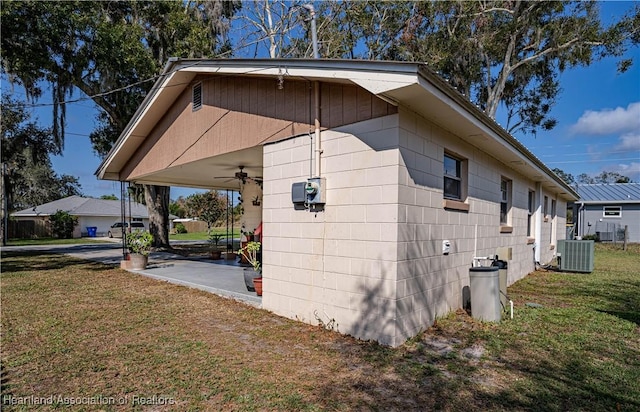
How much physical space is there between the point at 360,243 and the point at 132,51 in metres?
12.4

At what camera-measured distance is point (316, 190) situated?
4.77m

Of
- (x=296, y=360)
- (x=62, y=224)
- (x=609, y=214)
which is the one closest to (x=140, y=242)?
(x=296, y=360)

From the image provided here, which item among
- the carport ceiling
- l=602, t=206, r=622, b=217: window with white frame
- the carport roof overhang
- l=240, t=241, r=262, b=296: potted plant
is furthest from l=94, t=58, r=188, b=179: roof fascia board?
l=602, t=206, r=622, b=217: window with white frame

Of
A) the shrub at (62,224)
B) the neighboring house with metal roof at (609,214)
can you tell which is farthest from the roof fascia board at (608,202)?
the shrub at (62,224)

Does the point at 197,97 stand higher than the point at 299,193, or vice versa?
the point at 197,97

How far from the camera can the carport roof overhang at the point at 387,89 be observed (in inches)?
148

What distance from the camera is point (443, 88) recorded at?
3.97m

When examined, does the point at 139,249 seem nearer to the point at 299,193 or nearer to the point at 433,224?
the point at 299,193

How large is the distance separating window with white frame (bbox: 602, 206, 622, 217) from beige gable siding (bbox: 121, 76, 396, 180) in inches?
1093

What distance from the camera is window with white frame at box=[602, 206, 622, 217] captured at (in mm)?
24031

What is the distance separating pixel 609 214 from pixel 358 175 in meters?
27.9

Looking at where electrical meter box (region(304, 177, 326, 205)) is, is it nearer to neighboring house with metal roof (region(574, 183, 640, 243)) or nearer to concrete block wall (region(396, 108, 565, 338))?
concrete block wall (region(396, 108, 565, 338))

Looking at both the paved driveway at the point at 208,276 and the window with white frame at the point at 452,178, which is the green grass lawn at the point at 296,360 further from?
the window with white frame at the point at 452,178

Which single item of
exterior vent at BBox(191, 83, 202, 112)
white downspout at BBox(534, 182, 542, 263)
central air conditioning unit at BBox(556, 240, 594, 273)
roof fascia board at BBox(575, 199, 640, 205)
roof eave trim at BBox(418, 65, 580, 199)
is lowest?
central air conditioning unit at BBox(556, 240, 594, 273)
